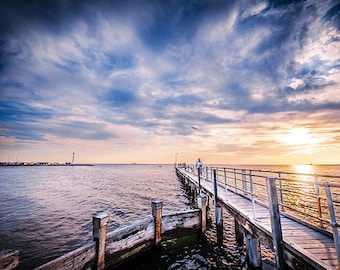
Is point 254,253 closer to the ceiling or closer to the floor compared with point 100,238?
closer to the floor

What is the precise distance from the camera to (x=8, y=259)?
3.39 metres

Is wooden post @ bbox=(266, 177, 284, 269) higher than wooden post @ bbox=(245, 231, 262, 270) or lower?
higher

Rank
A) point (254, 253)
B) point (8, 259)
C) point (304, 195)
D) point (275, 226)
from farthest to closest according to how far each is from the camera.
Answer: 1. point (304, 195)
2. point (254, 253)
3. point (275, 226)
4. point (8, 259)

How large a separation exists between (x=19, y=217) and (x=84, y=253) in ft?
35.9

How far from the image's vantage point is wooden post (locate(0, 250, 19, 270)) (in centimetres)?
332

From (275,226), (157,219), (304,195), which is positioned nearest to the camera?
(275,226)

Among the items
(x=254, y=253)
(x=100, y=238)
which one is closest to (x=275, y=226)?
(x=254, y=253)

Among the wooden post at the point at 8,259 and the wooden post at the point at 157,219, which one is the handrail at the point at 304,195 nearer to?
the wooden post at the point at 157,219

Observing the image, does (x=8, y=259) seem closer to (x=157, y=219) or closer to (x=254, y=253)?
(x=157, y=219)

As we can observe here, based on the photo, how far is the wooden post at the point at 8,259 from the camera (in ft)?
10.9

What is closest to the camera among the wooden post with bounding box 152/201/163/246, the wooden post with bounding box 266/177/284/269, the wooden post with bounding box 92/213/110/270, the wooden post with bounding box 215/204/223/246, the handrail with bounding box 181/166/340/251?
the handrail with bounding box 181/166/340/251

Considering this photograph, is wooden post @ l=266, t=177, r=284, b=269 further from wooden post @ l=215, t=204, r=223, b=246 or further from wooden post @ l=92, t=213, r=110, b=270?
wooden post @ l=215, t=204, r=223, b=246

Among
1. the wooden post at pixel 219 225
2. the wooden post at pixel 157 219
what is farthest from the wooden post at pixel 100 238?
the wooden post at pixel 219 225

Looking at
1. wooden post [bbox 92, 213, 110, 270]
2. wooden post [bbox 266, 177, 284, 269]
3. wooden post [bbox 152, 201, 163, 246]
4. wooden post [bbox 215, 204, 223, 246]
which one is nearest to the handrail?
wooden post [bbox 266, 177, 284, 269]
